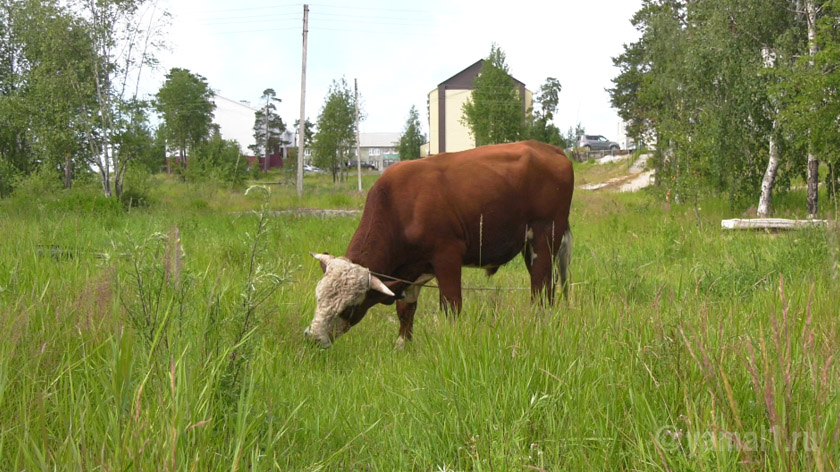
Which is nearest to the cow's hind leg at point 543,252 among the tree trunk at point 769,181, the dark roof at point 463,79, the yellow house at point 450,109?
the tree trunk at point 769,181

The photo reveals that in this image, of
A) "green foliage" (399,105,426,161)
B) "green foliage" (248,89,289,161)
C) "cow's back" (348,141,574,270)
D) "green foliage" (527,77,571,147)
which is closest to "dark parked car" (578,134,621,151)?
"green foliage" (527,77,571,147)

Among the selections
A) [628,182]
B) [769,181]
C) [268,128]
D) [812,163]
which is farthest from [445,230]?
[268,128]

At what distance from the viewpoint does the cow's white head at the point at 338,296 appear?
4.56m

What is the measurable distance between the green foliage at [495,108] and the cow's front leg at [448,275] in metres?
40.9

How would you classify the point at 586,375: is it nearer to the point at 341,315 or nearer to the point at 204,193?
the point at 341,315

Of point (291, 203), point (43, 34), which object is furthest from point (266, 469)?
point (43, 34)

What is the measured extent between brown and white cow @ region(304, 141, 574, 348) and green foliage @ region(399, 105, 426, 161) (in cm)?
7751

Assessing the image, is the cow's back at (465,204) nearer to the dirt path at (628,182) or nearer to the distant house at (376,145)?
the dirt path at (628,182)

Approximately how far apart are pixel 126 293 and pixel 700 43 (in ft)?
54.0

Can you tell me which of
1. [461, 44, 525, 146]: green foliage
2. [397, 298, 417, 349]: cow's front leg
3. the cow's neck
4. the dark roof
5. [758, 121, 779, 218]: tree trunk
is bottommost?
[397, 298, 417, 349]: cow's front leg

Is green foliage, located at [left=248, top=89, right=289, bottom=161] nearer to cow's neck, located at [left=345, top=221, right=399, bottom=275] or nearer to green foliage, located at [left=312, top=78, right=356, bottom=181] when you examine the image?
green foliage, located at [left=312, top=78, right=356, bottom=181]

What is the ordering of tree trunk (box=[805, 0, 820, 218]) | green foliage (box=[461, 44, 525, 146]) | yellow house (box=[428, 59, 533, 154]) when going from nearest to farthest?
tree trunk (box=[805, 0, 820, 218]) < green foliage (box=[461, 44, 525, 146]) < yellow house (box=[428, 59, 533, 154])

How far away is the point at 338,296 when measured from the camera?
15.1ft

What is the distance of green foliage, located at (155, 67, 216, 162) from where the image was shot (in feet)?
200
